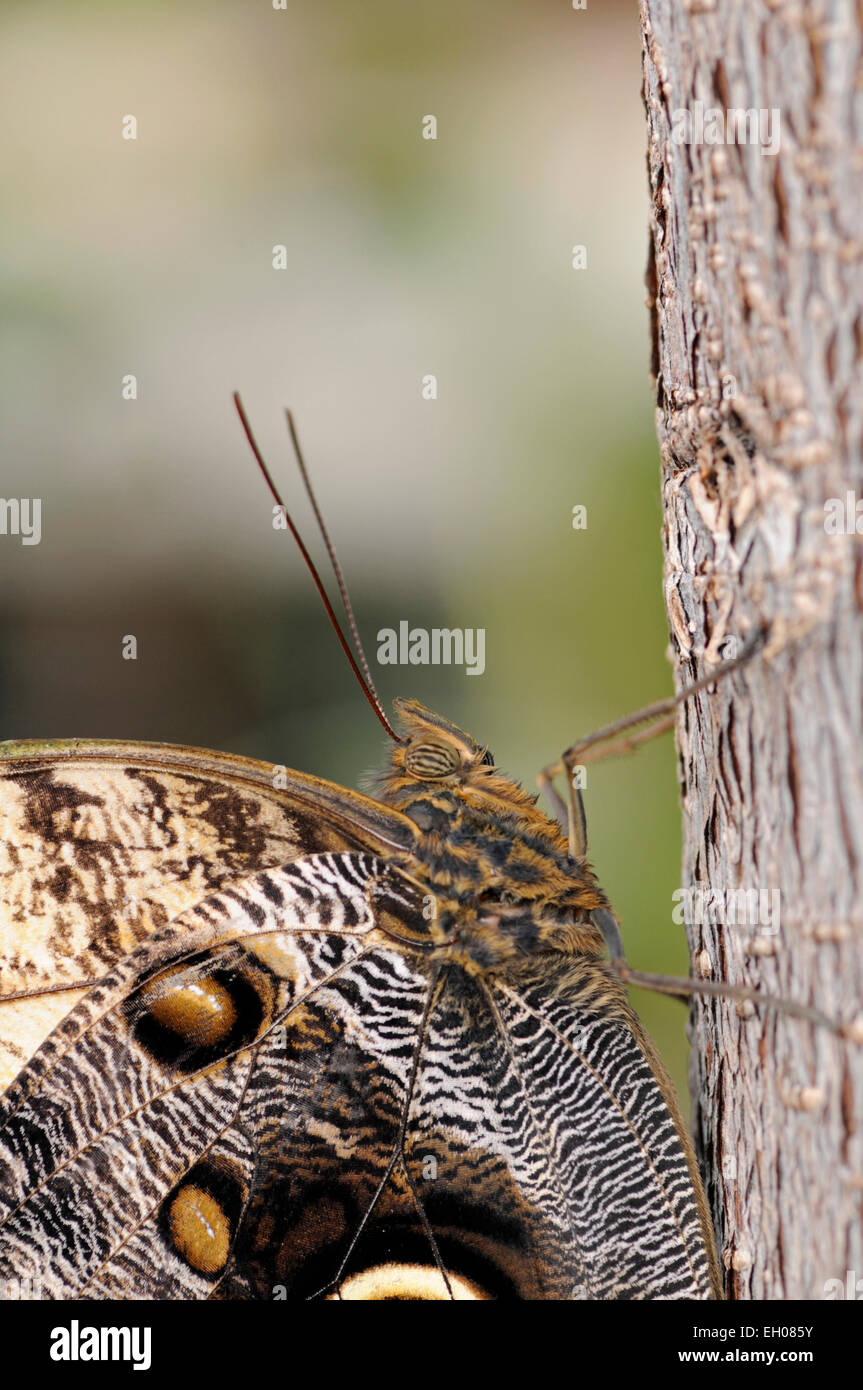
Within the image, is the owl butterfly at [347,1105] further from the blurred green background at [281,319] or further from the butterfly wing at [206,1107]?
the blurred green background at [281,319]

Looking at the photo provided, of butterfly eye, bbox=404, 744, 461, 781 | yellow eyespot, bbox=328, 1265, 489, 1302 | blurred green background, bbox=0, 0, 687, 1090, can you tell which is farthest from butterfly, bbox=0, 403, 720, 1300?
blurred green background, bbox=0, 0, 687, 1090

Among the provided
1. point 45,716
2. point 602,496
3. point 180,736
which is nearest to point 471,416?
point 602,496

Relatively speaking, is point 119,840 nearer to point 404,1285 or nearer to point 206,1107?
point 206,1107

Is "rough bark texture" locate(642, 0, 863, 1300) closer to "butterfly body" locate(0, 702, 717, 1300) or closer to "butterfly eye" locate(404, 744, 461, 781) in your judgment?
"butterfly body" locate(0, 702, 717, 1300)

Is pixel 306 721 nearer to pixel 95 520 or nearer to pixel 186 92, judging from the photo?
pixel 95 520

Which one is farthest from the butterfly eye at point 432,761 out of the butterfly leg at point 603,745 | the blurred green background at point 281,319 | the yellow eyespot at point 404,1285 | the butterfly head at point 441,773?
the blurred green background at point 281,319
